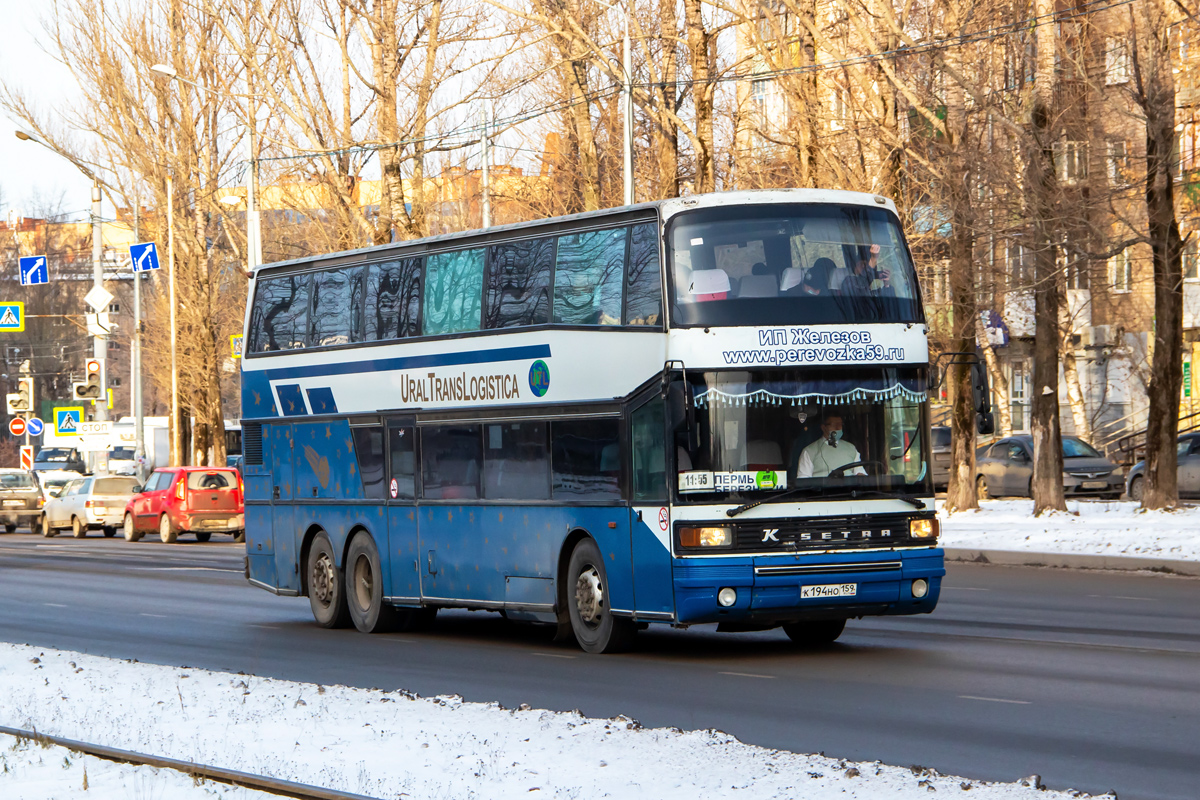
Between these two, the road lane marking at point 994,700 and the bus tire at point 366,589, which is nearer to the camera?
the road lane marking at point 994,700

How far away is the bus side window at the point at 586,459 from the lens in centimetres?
1459

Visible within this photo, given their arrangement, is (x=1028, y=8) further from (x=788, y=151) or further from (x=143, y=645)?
(x=143, y=645)

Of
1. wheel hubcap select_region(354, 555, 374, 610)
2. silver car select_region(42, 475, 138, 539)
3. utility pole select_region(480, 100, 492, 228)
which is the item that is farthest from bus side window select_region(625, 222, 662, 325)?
silver car select_region(42, 475, 138, 539)

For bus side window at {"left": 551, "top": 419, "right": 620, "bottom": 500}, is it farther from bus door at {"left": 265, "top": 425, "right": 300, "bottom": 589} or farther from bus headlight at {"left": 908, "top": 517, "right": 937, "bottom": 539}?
bus door at {"left": 265, "top": 425, "right": 300, "bottom": 589}

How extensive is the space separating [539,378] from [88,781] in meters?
7.46

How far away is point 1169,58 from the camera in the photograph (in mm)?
27344

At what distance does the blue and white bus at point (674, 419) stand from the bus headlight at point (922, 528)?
18 millimetres

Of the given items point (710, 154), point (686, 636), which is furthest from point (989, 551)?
point (686, 636)

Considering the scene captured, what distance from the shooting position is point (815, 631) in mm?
15586

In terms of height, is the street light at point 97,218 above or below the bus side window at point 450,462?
above

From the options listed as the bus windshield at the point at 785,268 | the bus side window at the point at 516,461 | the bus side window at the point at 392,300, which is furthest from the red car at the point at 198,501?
the bus windshield at the point at 785,268

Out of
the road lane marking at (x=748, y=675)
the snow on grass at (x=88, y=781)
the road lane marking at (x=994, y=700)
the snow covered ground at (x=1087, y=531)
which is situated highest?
the snow covered ground at (x=1087, y=531)

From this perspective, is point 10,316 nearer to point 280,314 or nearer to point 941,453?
point 941,453

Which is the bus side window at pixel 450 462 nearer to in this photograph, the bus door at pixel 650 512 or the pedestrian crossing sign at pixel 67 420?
the bus door at pixel 650 512
